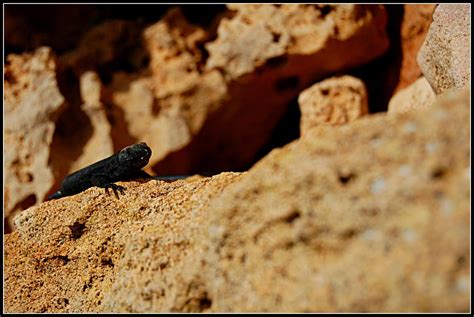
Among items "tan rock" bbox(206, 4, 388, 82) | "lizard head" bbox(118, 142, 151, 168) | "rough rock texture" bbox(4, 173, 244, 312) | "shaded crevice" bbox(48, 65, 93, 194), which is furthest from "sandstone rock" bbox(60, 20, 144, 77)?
"rough rock texture" bbox(4, 173, 244, 312)

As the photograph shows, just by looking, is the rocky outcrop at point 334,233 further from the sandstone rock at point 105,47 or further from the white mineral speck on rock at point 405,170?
the sandstone rock at point 105,47

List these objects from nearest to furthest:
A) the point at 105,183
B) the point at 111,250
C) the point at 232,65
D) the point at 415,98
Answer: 1. the point at 111,250
2. the point at 105,183
3. the point at 415,98
4. the point at 232,65

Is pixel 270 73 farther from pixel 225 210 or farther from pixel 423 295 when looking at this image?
pixel 423 295

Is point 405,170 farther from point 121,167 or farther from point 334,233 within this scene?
point 121,167

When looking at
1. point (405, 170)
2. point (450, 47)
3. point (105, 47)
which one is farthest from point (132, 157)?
point (105, 47)

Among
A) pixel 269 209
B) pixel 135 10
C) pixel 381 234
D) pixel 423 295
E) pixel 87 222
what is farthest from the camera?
pixel 135 10

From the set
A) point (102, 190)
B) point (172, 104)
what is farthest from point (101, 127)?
point (102, 190)

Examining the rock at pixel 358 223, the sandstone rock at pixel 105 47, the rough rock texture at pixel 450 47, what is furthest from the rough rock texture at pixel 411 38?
the rock at pixel 358 223
